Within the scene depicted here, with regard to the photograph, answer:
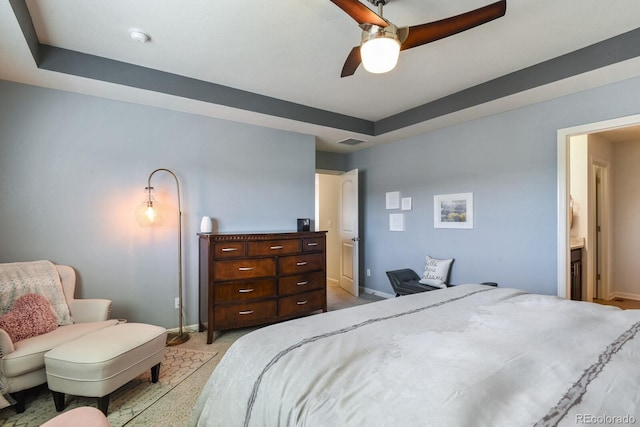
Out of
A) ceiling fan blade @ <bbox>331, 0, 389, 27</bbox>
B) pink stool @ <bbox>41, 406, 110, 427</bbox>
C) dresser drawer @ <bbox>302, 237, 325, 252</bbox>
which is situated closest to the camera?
pink stool @ <bbox>41, 406, 110, 427</bbox>

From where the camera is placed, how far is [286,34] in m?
2.27

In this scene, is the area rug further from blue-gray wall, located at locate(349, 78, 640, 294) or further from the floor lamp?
blue-gray wall, located at locate(349, 78, 640, 294)

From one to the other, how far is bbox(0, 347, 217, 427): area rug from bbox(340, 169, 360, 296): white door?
2.94m

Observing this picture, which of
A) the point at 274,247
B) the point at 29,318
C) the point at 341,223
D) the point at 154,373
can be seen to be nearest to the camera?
the point at 29,318

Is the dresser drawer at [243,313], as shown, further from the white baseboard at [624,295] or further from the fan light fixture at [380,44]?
the white baseboard at [624,295]

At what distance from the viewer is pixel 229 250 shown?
3129 mm

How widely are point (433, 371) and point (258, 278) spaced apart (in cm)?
254

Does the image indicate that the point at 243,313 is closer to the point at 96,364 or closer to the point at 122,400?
→ the point at 122,400

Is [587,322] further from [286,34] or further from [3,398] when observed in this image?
[3,398]

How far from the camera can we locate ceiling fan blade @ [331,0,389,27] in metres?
1.50

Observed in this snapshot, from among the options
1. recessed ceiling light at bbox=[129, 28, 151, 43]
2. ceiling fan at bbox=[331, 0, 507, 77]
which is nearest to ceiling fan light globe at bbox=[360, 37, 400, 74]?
ceiling fan at bbox=[331, 0, 507, 77]

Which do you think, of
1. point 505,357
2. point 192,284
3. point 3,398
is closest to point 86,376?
point 3,398

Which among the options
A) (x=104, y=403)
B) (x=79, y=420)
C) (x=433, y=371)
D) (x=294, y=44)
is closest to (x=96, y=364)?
→ (x=104, y=403)

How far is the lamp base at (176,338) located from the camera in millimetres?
3060
